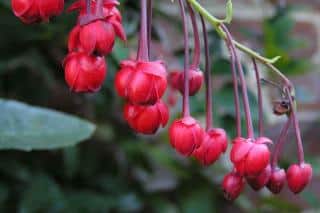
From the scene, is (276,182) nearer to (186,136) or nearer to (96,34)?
(186,136)

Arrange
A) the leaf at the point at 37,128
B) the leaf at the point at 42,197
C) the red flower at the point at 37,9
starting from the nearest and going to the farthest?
1. the red flower at the point at 37,9
2. the leaf at the point at 37,128
3. the leaf at the point at 42,197

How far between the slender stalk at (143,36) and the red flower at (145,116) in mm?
33

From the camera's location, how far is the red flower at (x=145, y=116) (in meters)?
0.49

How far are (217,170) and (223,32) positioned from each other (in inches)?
26.2

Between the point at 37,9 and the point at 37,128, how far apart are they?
33 centimetres

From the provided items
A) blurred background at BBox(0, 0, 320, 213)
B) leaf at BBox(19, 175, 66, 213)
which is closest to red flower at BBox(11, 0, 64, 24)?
blurred background at BBox(0, 0, 320, 213)

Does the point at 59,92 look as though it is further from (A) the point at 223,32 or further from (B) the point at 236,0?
(A) the point at 223,32

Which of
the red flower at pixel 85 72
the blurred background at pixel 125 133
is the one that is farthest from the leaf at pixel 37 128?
the red flower at pixel 85 72

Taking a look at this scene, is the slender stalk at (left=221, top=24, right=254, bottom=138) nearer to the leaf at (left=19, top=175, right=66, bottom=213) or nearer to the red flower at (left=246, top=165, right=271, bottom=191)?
the red flower at (left=246, top=165, right=271, bottom=191)

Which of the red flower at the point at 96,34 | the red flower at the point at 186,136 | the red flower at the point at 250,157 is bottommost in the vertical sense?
the red flower at the point at 250,157

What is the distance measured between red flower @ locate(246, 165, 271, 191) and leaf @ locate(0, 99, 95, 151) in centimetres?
24

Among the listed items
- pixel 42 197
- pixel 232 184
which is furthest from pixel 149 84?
pixel 42 197

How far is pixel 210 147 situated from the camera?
547 mm

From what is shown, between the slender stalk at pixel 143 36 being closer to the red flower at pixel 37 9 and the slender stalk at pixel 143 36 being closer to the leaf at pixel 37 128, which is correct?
the red flower at pixel 37 9
